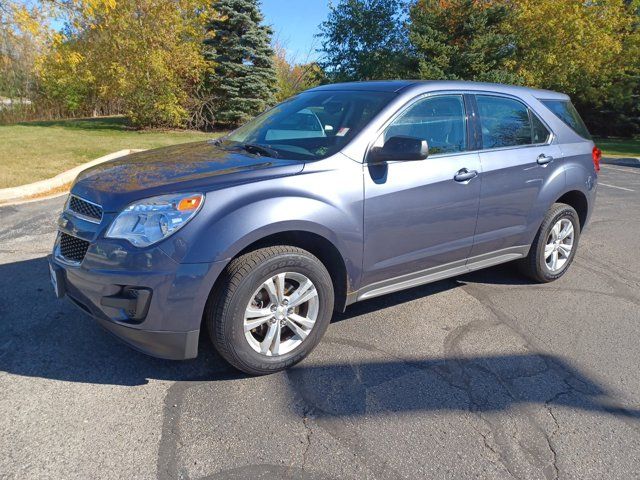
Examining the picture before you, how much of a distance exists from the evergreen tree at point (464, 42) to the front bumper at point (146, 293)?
63.3 feet

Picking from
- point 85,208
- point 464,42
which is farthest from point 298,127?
point 464,42

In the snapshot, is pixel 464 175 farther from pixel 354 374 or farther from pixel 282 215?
pixel 354 374

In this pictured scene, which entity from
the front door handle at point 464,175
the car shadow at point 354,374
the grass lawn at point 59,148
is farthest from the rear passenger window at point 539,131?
the grass lawn at point 59,148

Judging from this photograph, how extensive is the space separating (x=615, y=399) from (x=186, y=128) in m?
20.4

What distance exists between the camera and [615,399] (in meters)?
2.90

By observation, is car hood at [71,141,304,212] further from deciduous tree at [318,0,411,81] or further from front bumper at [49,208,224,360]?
deciduous tree at [318,0,411,81]

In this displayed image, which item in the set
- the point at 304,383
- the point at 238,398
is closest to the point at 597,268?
the point at 304,383

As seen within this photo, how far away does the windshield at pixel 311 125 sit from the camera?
11.0ft

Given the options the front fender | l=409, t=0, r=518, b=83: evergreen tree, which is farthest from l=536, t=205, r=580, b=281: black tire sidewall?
l=409, t=0, r=518, b=83: evergreen tree

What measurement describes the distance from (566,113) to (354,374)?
3.47 m

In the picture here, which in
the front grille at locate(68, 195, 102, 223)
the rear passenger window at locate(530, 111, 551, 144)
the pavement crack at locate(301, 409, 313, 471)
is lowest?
the pavement crack at locate(301, 409, 313, 471)

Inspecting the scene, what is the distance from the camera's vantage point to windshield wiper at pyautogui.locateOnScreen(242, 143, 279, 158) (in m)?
3.31

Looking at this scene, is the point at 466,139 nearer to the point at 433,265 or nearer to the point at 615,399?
the point at 433,265

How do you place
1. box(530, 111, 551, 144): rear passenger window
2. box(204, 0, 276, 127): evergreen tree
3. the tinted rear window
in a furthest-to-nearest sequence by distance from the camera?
box(204, 0, 276, 127): evergreen tree → the tinted rear window → box(530, 111, 551, 144): rear passenger window
